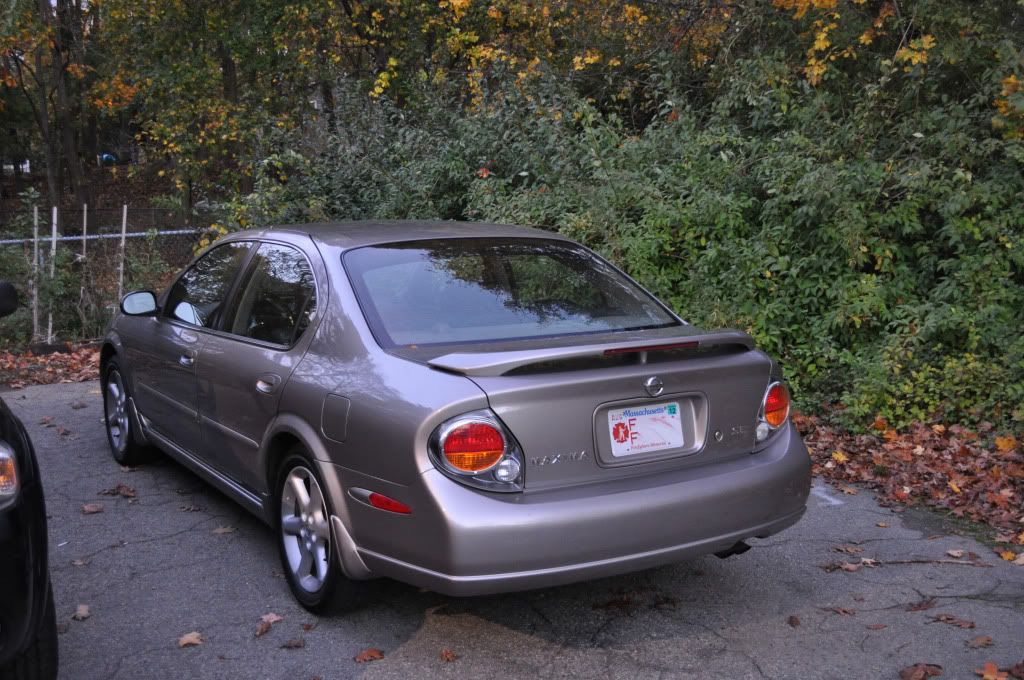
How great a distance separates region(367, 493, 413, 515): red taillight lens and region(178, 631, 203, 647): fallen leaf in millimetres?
972

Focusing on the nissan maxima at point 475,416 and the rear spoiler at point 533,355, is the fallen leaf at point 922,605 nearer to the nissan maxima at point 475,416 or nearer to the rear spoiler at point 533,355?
the nissan maxima at point 475,416

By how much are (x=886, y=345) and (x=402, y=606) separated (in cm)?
445

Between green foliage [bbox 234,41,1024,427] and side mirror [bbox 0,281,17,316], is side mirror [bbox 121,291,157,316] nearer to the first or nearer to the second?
side mirror [bbox 0,281,17,316]

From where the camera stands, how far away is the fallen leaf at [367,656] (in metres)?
3.62

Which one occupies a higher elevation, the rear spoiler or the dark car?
the rear spoiler

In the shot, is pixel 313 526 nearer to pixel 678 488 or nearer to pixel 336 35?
pixel 678 488

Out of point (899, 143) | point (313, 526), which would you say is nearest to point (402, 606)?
point (313, 526)

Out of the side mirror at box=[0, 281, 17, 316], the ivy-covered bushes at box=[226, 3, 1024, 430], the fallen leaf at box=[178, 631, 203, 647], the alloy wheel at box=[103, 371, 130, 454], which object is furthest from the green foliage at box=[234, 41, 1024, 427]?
the side mirror at box=[0, 281, 17, 316]

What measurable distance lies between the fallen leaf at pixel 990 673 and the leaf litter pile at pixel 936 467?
5.16 ft

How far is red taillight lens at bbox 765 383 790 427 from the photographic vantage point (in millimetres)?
3904

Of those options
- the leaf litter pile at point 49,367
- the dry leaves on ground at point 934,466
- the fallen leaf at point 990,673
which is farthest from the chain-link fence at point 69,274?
the fallen leaf at point 990,673

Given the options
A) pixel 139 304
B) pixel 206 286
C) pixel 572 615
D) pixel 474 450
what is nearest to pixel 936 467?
pixel 572 615

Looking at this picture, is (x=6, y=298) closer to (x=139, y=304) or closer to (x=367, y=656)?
(x=367, y=656)

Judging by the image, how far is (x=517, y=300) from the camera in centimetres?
420
